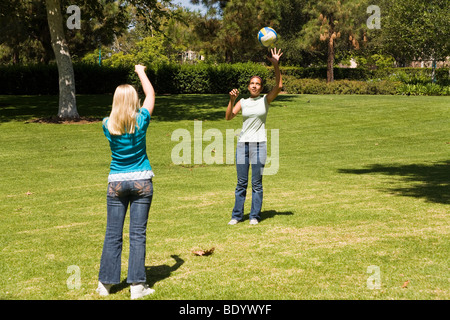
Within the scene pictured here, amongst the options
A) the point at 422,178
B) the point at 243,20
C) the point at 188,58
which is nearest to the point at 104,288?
the point at 422,178

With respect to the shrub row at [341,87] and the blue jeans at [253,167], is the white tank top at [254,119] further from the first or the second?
the shrub row at [341,87]

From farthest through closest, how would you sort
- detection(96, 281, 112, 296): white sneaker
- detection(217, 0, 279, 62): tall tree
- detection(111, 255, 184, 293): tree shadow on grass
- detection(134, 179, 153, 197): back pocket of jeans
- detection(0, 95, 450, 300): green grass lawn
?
detection(217, 0, 279, 62): tall tree
detection(111, 255, 184, 293): tree shadow on grass
detection(0, 95, 450, 300): green grass lawn
detection(96, 281, 112, 296): white sneaker
detection(134, 179, 153, 197): back pocket of jeans

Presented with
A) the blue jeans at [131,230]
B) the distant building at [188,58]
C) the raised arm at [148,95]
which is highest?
the distant building at [188,58]

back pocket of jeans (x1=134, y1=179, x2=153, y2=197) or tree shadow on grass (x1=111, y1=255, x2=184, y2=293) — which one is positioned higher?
back pocket of jeans (x1=134, y1=179, x2=153, y2=197)

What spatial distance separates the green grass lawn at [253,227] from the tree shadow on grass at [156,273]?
0.07 feet

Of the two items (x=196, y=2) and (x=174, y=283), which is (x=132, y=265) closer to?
(x=174, y=283)

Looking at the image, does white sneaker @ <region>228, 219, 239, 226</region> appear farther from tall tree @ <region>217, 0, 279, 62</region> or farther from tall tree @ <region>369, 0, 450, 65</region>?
tall tree @ <region>217, 0, 279, 62</region>

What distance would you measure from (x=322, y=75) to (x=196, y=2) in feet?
62.6

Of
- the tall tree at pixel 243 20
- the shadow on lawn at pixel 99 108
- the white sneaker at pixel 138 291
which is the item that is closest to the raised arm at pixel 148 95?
the white sneaker at pixel 138 291

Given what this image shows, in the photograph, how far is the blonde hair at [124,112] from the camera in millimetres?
4863

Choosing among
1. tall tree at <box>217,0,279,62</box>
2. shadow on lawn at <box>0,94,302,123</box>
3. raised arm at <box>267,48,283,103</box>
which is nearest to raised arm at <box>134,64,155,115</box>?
raised arm at <box>267,48,283,103</box>

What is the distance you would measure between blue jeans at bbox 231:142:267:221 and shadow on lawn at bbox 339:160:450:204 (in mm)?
3580

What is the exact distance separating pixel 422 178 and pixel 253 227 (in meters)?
6.52

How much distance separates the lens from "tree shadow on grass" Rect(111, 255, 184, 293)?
5.55 meters
